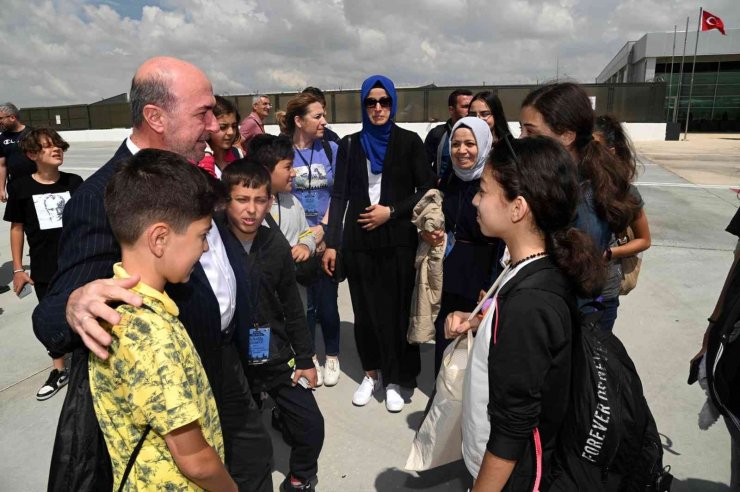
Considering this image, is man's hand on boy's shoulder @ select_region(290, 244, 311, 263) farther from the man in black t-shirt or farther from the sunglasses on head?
the man in black t-shirt

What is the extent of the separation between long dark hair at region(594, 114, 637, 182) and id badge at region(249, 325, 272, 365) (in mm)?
1879

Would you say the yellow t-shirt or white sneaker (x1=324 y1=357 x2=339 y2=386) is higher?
the yellow t-shirt

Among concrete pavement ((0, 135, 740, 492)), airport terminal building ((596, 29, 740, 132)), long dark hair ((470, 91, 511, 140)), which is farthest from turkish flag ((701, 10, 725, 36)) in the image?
long dark hair ((470, 91, 511, 140))

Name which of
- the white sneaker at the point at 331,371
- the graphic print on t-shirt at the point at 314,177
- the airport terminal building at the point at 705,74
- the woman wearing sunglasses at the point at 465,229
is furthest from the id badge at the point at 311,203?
the airport terminal building at the point at 705,74

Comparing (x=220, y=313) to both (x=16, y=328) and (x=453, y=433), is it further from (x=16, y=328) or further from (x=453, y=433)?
(x=16, y=328)

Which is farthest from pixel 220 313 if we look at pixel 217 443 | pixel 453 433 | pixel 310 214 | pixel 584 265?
pixel 310 214

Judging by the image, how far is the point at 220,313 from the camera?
171 cm

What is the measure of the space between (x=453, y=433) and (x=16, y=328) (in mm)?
4681

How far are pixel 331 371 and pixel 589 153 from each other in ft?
7.78

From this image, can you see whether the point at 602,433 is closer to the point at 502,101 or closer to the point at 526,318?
the point at 526,318

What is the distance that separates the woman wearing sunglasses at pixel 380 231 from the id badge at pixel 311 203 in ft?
0.87

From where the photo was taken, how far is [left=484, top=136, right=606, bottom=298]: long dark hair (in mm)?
1381

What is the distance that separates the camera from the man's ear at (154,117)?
1676 millimetres

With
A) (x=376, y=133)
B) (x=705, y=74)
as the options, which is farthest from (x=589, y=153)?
(x=705, y=74)
